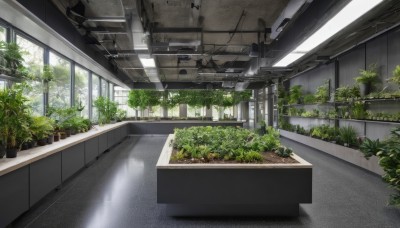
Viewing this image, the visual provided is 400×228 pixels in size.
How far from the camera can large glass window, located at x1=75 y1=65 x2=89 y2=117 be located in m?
7.76

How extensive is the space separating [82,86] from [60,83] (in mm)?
1936

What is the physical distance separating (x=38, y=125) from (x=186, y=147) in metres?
2.36

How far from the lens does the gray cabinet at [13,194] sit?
2.54m

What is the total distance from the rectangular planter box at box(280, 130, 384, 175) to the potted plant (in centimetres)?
145

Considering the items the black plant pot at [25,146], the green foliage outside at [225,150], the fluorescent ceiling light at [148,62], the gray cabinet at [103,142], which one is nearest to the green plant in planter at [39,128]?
the black plant pot at [25,146]

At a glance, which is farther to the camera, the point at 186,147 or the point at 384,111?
the point at 384,111

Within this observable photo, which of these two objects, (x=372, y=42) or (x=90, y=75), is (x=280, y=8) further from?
(x=90, y=75)

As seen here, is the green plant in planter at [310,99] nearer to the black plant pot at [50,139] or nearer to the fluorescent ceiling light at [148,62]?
the fluorescent ceiling light at [148,62]

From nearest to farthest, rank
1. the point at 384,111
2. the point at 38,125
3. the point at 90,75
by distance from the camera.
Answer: the point at 38,125 < the point at 384,111 < the point at 90,75

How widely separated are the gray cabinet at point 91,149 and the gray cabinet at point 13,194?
2.40 m

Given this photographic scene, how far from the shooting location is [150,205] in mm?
3486

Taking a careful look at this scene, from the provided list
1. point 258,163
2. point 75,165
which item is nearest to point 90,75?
point 75,165

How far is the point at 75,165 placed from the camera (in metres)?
4.66

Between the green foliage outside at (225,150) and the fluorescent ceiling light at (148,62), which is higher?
the fluorescent ceiling light at (148,62)
